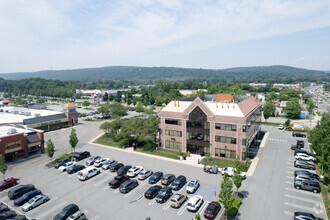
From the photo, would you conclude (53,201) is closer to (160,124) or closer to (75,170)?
(75,170)

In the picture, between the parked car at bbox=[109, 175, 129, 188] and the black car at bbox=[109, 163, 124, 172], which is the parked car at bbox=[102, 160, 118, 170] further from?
the parked car at bbox=[109, 175, 129, 188]

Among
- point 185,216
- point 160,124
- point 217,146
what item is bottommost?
point 185,216

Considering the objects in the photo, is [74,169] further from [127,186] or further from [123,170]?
[127,186]

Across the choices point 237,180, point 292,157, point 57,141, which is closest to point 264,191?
point 237,180

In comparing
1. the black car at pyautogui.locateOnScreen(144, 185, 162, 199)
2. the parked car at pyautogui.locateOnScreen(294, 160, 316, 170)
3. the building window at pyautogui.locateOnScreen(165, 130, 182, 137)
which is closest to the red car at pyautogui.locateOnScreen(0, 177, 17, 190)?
the black car at pyautogui.locateOnScreen(144, 185, 162, 199)

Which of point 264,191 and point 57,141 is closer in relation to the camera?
point 264,191

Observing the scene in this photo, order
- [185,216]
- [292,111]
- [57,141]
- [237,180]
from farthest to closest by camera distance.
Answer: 1. [292,111]
2. [57,141]
3. [237,180]
4. [185,216]

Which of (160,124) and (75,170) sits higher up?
(160,124)
